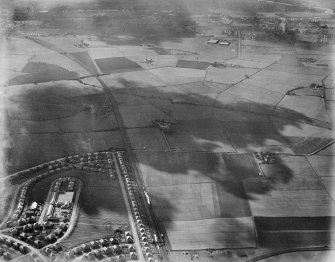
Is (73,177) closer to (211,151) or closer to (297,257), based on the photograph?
(211,151)

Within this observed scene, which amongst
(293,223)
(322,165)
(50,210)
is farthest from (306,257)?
(50,210)

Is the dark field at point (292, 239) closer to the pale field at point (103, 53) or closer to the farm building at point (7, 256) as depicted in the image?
the farm building at point (7, 256)

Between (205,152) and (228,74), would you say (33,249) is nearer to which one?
(205,152)

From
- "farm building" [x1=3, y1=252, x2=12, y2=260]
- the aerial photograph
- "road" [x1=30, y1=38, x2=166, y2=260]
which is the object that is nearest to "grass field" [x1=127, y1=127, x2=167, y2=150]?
the aerial photograph

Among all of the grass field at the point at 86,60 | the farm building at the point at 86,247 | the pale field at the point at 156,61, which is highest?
A: the farm building at the point at 86,247

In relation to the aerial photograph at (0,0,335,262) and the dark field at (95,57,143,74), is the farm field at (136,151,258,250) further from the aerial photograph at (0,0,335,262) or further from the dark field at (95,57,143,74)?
the dark field at (95,57,143,74)

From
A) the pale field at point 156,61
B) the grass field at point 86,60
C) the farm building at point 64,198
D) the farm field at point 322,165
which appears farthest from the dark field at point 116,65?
Result: the farm field at point 322,165

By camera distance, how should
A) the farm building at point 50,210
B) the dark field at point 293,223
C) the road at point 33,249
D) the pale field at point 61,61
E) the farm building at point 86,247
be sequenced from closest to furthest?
the road at point 33,249
the farm building at point 86,247
the dark field at point 293,223
the farm building at point 50,210
the pale field at point 61,61

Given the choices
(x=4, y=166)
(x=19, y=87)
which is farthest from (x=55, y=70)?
(x=4, y=166)
